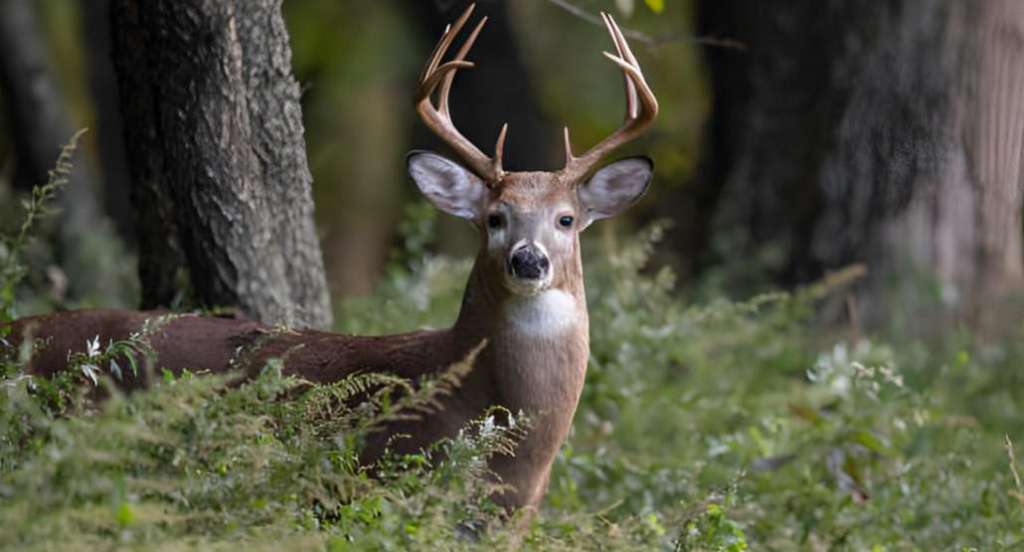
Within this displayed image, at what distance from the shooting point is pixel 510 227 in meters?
5.81

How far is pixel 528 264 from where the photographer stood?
5551mm

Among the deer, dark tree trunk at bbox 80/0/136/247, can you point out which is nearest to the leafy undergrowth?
the deer

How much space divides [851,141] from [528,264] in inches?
192

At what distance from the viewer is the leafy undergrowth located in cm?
407

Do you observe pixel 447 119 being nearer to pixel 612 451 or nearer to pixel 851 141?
pixel 612 451

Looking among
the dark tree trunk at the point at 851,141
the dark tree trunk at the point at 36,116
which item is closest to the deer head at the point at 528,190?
the dark tree trunk at the point at 851,141

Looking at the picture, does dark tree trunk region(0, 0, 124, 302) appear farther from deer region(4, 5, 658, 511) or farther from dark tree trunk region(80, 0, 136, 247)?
deer region(4, 5, 658, 511)

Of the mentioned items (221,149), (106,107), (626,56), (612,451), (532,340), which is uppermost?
(626,56)

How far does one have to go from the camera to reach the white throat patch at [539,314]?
5.70 meters

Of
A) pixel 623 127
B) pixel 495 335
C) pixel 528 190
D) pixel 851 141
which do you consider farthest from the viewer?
pixel 851 141

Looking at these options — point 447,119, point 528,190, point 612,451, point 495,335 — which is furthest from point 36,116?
point 495,335

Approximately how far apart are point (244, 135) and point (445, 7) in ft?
4.42

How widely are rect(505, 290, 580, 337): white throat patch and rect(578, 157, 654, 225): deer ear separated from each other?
1.70 feet

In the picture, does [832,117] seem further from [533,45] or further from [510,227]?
[533,45]
